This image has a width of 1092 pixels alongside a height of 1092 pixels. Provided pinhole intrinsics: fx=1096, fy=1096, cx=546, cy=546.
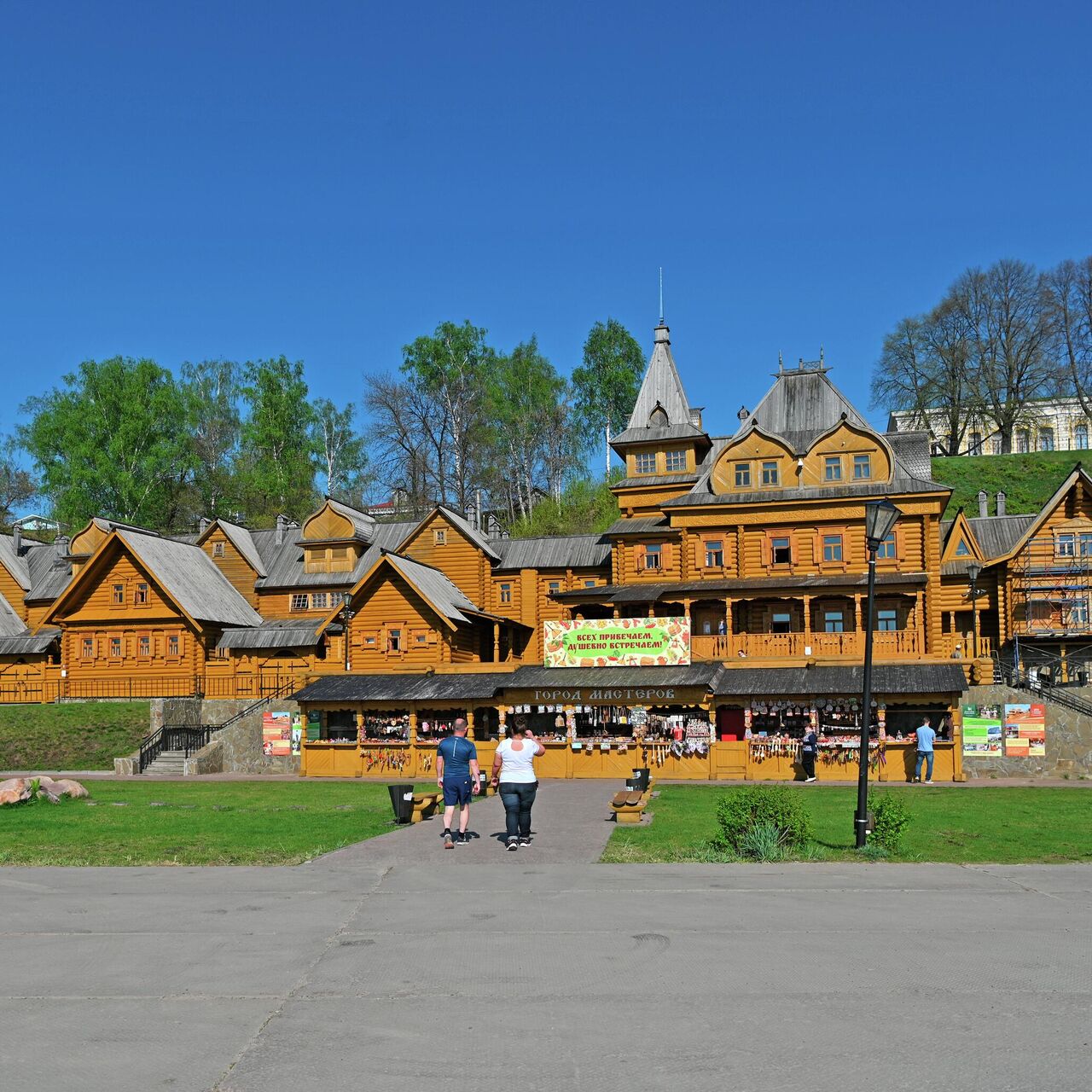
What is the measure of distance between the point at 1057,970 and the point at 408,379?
67795 mm

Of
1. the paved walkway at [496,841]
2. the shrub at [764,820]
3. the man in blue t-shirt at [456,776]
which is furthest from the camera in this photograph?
the man in blue t-shirt at [456,776]

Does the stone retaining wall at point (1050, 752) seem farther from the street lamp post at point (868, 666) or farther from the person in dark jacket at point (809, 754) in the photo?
the street lamp post at point (868, 666)

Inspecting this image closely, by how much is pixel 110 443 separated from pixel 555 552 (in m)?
34.0

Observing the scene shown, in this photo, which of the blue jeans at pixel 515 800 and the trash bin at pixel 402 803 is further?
the trash bin at pixel 402 803

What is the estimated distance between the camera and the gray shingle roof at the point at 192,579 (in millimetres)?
50156

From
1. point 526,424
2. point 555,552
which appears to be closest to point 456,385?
point 526,424

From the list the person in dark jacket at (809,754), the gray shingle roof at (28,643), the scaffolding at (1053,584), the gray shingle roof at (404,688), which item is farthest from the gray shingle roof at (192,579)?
the scaffolding at (1053,584)

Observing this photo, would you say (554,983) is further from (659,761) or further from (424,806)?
(659,761)

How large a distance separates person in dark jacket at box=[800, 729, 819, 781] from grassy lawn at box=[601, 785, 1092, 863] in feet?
17.9

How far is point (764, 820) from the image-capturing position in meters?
15.5

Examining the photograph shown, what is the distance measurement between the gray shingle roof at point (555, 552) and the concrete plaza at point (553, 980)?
3697 cm

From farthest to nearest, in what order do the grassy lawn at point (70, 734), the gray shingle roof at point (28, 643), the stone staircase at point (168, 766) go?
the gray shingle roof at point (28, 643)
the grassy lawn at point (70, 734)
the stone staircase at point (168, 766)

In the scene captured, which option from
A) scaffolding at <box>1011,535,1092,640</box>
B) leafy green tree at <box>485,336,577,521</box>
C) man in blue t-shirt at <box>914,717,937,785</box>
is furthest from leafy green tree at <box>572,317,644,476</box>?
man in blue t-shirt at <box>914,717,937,785</box>

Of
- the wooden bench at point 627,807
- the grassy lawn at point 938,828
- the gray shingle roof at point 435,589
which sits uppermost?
the gray shingle roof at point 435,589
